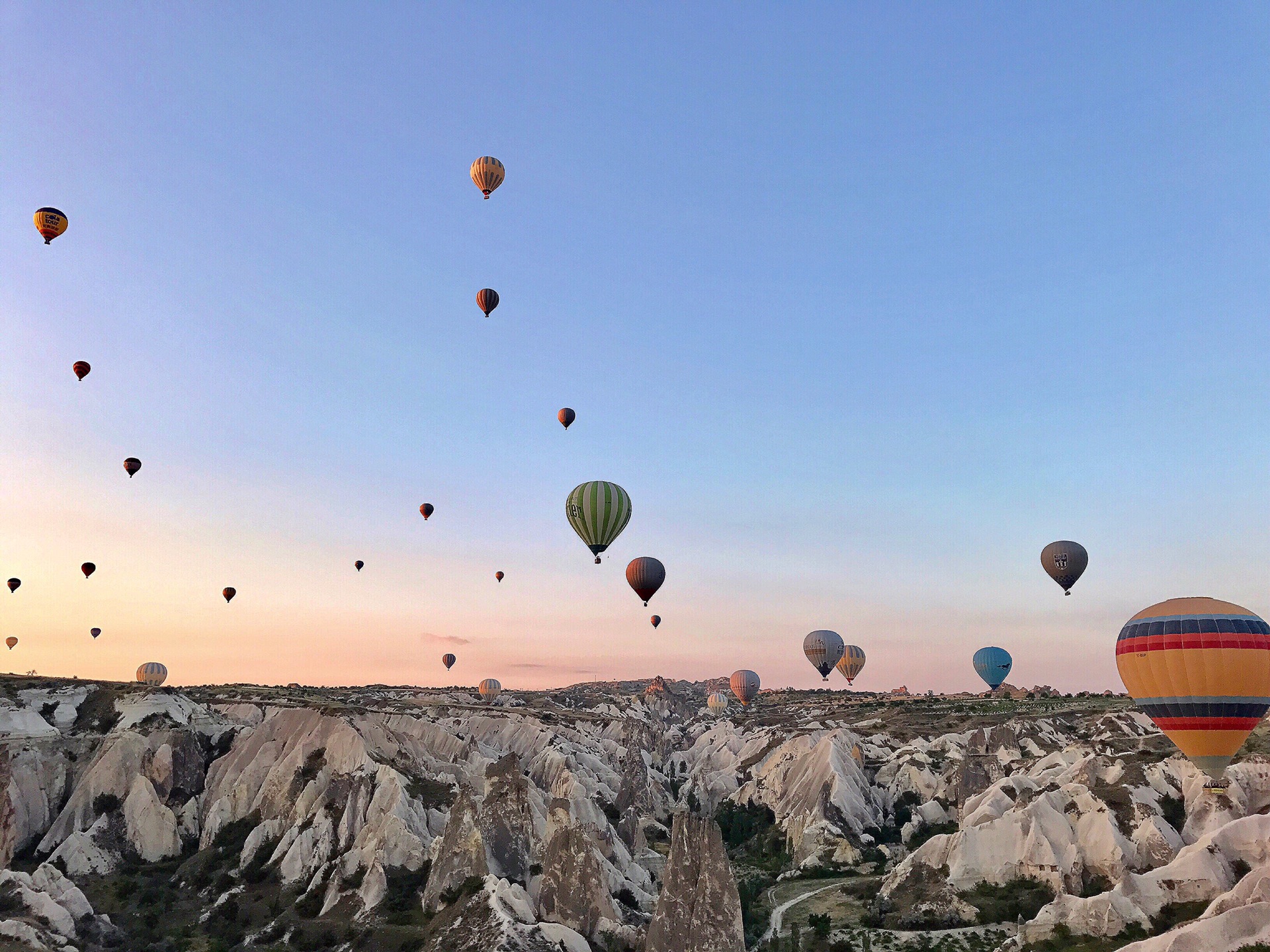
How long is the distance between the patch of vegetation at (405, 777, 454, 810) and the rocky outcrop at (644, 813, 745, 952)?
26.9m

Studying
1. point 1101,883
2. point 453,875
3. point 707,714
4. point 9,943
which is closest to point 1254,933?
point 1101,883

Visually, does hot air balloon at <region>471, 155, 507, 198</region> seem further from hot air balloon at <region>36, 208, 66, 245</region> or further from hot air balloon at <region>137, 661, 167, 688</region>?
hot air balloon at <region>137, 661, 167, 688</region>

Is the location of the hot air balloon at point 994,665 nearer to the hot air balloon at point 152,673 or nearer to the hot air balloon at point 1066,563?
the hot air balloon at point 1066,563

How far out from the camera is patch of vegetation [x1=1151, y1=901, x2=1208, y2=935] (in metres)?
40.7

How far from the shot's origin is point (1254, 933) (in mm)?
32125

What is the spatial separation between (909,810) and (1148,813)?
33015 millimetres

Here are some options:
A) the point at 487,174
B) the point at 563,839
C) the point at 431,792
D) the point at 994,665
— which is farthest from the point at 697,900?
the point at 994,665

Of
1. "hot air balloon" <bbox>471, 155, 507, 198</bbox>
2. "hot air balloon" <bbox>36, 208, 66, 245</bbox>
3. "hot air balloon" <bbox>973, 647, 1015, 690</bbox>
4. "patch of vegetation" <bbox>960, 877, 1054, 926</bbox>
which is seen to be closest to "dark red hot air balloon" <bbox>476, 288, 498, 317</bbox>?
"hot air balloon" <bbox>471, 155, 507, 198</bbox>

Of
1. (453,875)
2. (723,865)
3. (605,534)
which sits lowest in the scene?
(453,875)

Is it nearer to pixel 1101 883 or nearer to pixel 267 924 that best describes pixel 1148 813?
pixel 1101 883

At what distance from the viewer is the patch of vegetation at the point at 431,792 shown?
200 ft

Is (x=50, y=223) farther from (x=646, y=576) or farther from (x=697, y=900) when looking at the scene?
(x=697, y=900)

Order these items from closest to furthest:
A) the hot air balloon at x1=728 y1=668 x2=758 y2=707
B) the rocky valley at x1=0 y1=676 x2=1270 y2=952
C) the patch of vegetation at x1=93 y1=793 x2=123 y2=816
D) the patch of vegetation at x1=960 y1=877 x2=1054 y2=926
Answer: the rocky valley at x1=0 y1=676 x2=1270 y2=952
the patch of vegetation at x1=960 y1=877 x2=1054 y2=926
the patch of vegetation at x1=93 y1=793 x2=123 y2=816
the hot air balloon at x1=728 y1=668 x2=758 y2=707

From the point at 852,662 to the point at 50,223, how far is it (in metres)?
97.0
